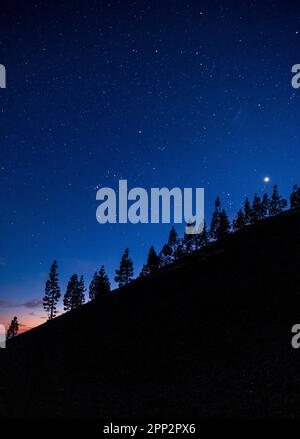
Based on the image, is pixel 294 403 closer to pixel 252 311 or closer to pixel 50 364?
pixel 252 311

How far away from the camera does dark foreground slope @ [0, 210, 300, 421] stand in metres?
16.7

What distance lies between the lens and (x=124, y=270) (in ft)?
300

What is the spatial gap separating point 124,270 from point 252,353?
2822 inches

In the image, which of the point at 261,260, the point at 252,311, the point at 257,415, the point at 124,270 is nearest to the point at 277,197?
the point at 124,270

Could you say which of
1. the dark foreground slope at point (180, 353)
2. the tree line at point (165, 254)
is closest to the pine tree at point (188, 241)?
→ the tree line at point (165, 254)

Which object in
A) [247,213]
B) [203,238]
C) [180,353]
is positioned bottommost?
[180,353]

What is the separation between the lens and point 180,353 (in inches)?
970

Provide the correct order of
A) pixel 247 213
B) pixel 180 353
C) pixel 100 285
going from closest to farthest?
pixel 180 353
pixel 100 285
pixel 247 213

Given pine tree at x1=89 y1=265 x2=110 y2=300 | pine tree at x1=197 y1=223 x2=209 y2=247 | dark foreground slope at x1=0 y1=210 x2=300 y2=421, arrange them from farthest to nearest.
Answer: pine tree at x1=197 y1=223 x2=209 y2=247 < pine tree at x1=89 y1=265 x2=110 y2=300 < dark foreground slope at x1=0 y1=210 x2=300 y2=421

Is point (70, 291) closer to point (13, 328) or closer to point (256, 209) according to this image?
point (13, 328)

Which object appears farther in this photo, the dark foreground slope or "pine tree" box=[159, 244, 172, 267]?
"pine tree" box=[159, 244, 172, 267]

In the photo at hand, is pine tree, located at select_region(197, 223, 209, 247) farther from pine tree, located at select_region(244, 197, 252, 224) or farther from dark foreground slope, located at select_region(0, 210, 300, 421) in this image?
dark foreground slope, located at select_region(0, 210, 300, 421)

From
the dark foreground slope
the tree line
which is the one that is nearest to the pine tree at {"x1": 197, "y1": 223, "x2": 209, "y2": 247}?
the tree line

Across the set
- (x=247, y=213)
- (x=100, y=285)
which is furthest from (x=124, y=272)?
(x=247, y=213)
